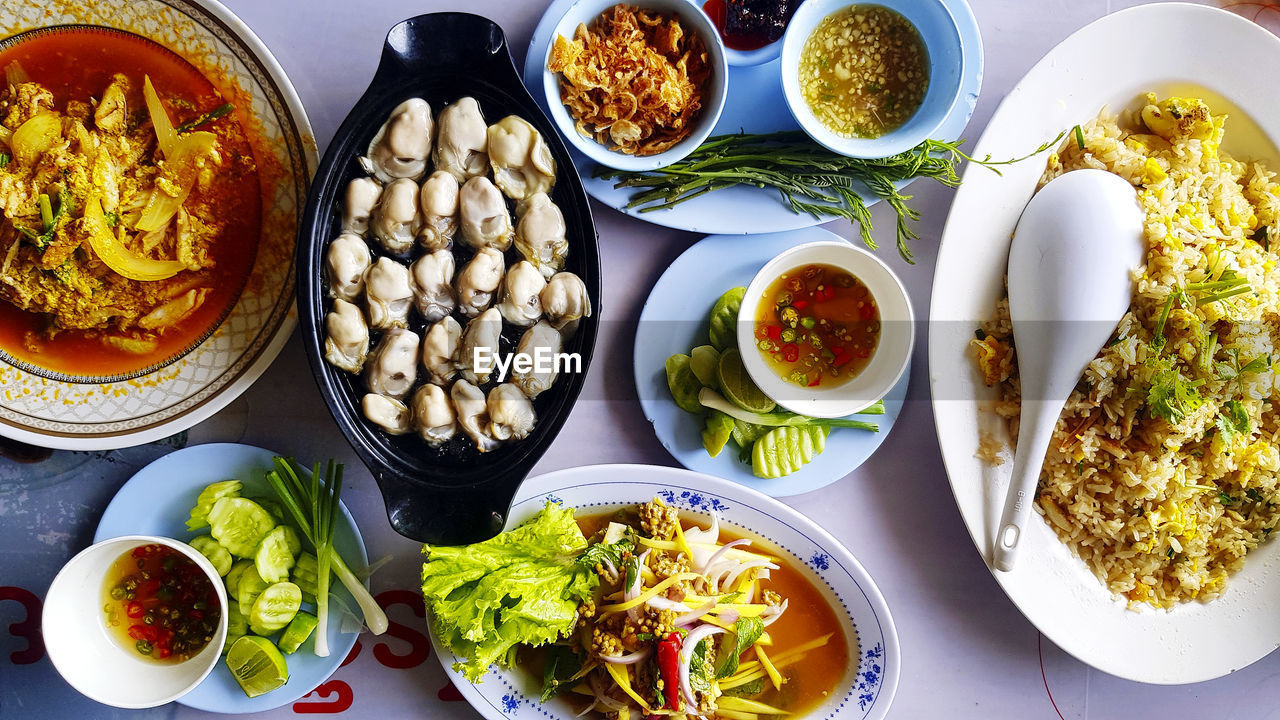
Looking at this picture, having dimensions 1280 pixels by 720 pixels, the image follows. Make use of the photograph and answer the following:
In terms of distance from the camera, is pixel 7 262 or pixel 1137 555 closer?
pixel 7 262

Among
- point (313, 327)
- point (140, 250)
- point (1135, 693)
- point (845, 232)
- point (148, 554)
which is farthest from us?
point (1135, 693)

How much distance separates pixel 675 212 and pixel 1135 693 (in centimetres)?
176

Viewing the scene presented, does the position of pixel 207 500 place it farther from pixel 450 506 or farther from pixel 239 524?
pixel 450 506

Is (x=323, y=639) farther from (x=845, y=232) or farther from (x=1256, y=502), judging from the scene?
(x=1256, y=502)

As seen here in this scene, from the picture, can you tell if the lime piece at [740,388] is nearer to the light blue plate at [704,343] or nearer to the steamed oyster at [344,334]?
the light blue plate at [704,343]

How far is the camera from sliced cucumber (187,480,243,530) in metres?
1.64

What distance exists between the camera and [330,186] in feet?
4.96

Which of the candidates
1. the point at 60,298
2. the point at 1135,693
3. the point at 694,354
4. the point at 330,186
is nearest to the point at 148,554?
the point at 60,298

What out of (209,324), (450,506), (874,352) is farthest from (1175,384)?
(209,324)

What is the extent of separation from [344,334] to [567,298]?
1.50ft

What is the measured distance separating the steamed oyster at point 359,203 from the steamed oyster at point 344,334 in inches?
6.3

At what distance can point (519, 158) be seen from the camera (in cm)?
152

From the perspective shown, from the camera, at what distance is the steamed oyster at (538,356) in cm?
154

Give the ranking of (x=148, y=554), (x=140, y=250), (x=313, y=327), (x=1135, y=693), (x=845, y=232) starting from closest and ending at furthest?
(x=313, y=327), (x=140, y=250), (x=148, y=554), (x=845, y=232), (x=1135, y=693)
